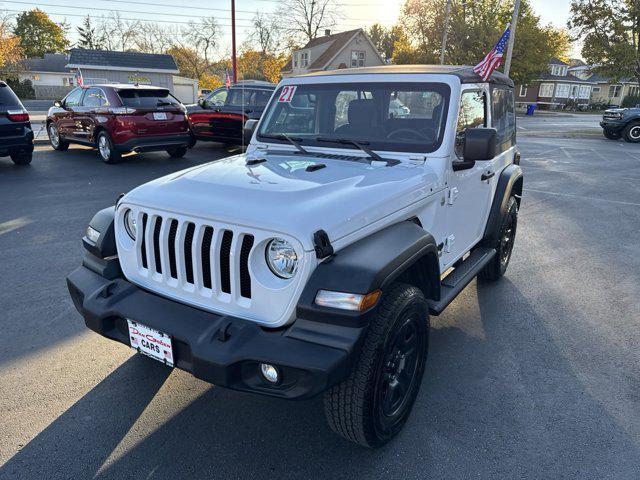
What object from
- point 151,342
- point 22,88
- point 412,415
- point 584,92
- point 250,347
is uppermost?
point 584,92

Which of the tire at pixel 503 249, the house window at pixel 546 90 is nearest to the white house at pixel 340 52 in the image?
the house window at pixel 546 90

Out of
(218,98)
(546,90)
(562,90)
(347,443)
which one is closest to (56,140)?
(218,98)

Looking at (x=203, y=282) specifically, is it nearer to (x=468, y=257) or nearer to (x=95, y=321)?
(x=95, y=321)

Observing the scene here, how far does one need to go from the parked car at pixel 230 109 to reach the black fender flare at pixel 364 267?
33.1ft

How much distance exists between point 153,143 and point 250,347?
968 cm

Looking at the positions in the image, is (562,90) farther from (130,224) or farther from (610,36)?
(130,224)

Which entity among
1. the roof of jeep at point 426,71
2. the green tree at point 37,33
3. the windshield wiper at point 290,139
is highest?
the green tree at point 37,33

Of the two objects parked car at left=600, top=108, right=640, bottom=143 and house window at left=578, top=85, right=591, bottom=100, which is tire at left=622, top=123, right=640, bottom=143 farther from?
house window at left=578, top=85, right=591, bottom=100

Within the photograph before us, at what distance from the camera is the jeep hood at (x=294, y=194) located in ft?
7.18

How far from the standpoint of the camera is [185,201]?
239 centimetres

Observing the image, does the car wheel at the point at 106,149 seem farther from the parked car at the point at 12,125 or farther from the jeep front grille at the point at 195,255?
the jeep front grille at the point at 195,255

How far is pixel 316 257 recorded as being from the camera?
6.89 ft

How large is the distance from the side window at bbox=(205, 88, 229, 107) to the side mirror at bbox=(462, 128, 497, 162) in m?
10.4

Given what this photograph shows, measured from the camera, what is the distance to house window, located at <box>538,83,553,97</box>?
63875mm
